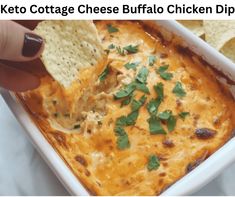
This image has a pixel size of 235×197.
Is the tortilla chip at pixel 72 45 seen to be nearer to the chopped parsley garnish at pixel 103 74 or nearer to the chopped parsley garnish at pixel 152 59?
the chopped parsley garnish at pixel 103 74

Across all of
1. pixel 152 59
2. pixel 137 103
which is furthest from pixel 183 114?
pixel 152 59

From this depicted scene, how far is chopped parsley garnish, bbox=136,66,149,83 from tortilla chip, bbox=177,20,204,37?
0.41 meters

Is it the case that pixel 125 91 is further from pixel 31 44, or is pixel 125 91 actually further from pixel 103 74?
pixel 31 44

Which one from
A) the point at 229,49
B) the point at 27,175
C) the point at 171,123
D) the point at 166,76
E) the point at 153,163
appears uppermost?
the point at 229,49

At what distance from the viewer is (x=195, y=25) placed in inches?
91.4

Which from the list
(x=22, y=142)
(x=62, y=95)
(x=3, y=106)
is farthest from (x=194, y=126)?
(x=3, y=106)

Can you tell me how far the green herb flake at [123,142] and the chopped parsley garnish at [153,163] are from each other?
10 cm

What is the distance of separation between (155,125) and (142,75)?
0.26 metres

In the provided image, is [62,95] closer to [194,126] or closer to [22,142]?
[22,142]

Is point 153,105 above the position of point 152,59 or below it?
below

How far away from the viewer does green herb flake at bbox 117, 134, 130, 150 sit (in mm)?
1794

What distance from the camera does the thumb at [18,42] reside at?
1662 mm

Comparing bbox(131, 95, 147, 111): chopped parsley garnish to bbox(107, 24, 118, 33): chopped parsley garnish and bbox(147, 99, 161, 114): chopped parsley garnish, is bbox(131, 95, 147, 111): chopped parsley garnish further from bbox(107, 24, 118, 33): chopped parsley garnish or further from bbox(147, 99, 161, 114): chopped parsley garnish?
bbox(107, 24, 118, 33): chopped parsley garnish

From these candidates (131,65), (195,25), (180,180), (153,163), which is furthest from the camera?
(195,25)
